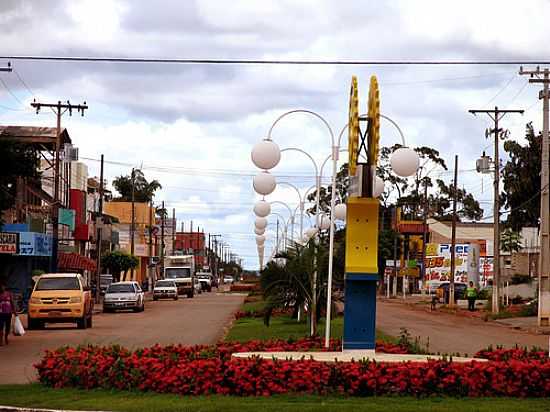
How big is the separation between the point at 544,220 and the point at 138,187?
317 feet

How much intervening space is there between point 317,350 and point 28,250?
111 feet

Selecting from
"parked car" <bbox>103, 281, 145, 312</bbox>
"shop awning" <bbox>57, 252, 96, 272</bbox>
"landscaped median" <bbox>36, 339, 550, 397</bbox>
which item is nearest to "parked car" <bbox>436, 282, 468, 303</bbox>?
"shop awning" <bbox>57, 252, 96, 272</bbox>

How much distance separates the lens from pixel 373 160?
18719mm

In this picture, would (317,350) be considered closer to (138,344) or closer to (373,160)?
(373,160)

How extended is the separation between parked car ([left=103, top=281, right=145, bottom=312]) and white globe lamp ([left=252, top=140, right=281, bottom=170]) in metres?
33.5

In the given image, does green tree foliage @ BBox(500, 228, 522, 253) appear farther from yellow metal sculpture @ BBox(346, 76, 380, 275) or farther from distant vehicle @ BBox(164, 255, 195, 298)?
yellow metal sculpture @ BBox(346, 76, 380, 275)

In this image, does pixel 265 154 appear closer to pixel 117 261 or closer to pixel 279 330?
pixel 279 330

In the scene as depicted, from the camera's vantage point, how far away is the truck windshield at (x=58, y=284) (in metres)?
36.6

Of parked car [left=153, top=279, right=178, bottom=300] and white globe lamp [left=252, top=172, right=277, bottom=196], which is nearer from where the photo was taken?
white globe lamp [left=252, top=172, right=277, bottom=196]

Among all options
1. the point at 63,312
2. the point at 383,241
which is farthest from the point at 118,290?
the point at 383,241

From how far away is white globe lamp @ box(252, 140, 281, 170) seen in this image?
2027cm

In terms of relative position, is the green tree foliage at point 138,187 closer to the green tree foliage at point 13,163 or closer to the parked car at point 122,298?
the parked car at point 122,298

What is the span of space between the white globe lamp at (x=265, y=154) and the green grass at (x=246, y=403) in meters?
6.75

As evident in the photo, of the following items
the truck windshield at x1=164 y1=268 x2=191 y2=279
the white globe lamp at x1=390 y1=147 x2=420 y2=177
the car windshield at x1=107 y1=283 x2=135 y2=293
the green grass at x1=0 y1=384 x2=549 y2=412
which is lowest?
the green grass at x1=0 y1=384 x2=549 y2=412
